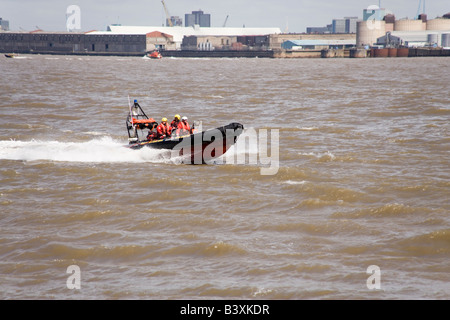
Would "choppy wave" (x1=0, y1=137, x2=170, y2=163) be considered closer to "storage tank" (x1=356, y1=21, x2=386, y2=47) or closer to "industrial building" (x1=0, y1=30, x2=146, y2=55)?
"industrial building" (x1=0, y1=30, x2=146, y2=55)

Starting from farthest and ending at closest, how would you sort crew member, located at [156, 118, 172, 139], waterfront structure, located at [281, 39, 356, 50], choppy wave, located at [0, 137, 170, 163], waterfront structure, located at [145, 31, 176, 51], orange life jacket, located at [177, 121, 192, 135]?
1. waterfront structure, located at [145, 31, 176, 51]
2. waterfront structure, located at [281, 39, 356, 50]
3. choppy wave, located at [0, 137, 170, 163]
4. crew member, located at [156, 118, 172, 139]
5. orange life jacket, located at [177, 121, 192, 135]

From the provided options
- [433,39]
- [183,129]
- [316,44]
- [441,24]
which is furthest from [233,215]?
[441,24]

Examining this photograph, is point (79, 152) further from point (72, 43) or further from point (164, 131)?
point (72, 43)

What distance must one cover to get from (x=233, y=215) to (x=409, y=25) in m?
165

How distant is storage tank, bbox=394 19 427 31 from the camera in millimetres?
165375

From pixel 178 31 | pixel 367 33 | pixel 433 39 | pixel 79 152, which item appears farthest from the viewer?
pixel 178 31

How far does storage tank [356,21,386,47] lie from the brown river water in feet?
439

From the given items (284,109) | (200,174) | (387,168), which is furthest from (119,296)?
(284,109)

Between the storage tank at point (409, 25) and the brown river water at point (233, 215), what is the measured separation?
14898cm

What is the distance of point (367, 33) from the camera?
155 m

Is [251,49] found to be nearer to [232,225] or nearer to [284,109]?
[284,109]

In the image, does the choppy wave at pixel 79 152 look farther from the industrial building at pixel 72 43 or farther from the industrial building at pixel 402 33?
the industrial building at pixel 402 33

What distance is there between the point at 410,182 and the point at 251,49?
486 ft

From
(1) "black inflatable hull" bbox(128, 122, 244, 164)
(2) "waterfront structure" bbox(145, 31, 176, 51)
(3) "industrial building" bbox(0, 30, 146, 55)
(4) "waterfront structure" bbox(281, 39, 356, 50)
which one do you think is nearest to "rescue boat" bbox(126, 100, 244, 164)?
(1) "black inflatable hull" bbox(128, 122, 244, 164)
